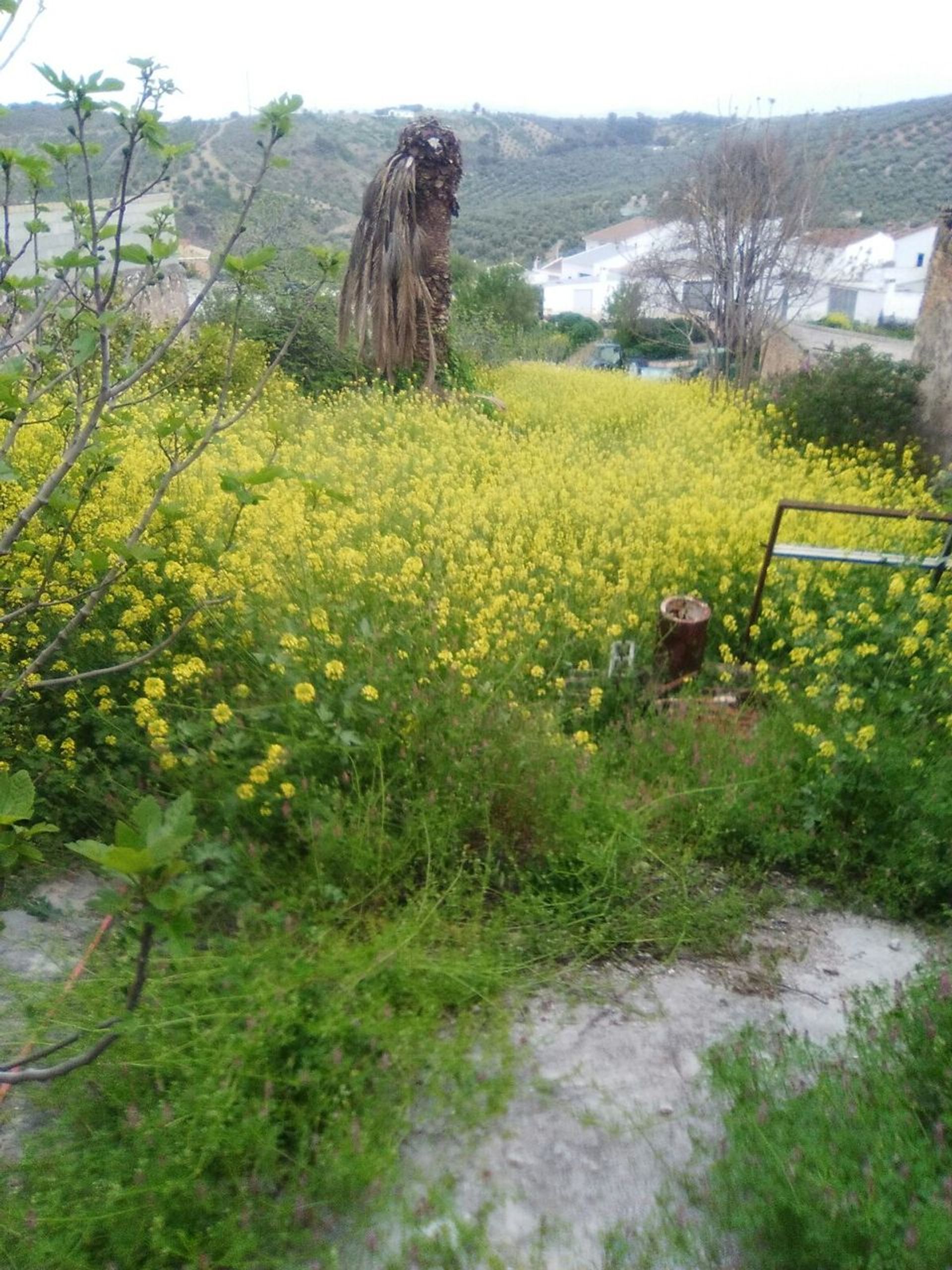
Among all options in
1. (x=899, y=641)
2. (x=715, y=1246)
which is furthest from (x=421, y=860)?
(x=899, y=641)

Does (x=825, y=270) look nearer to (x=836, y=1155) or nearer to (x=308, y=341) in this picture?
(x=308, y=341)

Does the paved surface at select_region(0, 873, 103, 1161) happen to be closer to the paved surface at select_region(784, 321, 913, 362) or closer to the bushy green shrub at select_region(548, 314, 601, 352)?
the paved surface at select_region(784, 321, 913, 362)

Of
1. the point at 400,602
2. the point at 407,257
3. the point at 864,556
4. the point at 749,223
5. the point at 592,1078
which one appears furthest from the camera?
the point at 749,223

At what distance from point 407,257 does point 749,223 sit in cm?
1009

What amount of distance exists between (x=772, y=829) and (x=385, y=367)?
8310 millimetres

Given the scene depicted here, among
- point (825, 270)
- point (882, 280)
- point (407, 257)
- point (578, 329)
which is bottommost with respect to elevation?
point (578, 329)

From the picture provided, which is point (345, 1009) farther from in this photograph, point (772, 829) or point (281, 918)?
point (772, 829)

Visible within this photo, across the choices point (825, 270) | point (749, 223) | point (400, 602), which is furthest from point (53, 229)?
point (825, 270)

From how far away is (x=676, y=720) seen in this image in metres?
3.57

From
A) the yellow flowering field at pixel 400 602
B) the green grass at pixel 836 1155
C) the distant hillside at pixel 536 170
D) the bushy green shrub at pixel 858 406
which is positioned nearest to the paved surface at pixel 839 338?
the distant hillside at pixel 536 170

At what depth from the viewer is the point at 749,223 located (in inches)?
640

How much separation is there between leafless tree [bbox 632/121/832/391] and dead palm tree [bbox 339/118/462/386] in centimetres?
775

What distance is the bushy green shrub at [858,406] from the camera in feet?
29.9

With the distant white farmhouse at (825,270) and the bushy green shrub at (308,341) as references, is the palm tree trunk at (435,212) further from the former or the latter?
the distant white farmhouse at (825,270)
